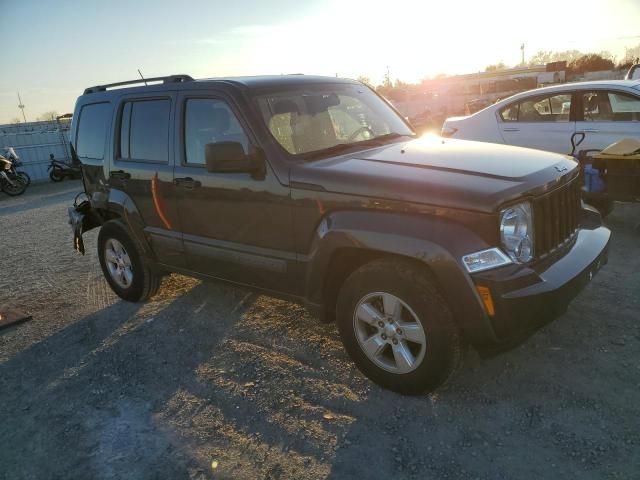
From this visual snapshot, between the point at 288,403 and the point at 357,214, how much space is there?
4.20 feet

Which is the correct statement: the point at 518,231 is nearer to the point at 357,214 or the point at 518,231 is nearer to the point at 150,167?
the point at 357,214

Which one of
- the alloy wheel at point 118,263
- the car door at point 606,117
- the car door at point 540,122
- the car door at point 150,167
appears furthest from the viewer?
the car door at point 540,122

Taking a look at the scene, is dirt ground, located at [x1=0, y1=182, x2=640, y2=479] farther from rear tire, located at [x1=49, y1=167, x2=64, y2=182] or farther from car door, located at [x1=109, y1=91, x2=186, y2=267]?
rear tire, located at [x1=49, y1=167, x2=64, y2=182]

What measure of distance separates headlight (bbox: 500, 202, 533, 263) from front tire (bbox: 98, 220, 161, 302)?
11.0 feet

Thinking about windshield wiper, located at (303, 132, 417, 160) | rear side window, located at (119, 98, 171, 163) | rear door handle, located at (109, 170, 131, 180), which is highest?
rear side window, located at (119, 98, 171, 163)

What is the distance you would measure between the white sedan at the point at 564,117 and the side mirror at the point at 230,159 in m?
5.18

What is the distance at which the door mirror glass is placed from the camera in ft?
10.4

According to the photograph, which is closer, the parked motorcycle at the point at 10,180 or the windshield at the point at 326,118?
the windshield at the point at 326,118

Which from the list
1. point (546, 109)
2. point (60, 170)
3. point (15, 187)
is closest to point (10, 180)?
point (15, 187)

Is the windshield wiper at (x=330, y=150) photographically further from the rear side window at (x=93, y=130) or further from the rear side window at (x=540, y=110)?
the rear side window at (x=540, y=110)

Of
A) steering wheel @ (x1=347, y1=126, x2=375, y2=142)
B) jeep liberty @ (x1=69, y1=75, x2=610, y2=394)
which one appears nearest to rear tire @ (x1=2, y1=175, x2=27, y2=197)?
jeep liberty @ (x1=69, y1=75, x2=610, y2=394)

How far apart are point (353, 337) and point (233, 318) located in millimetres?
1621

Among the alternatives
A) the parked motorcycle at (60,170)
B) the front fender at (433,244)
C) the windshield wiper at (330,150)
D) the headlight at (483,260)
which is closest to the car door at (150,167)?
the windshield wiper at (330,150)

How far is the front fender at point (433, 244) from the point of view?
2.61m
